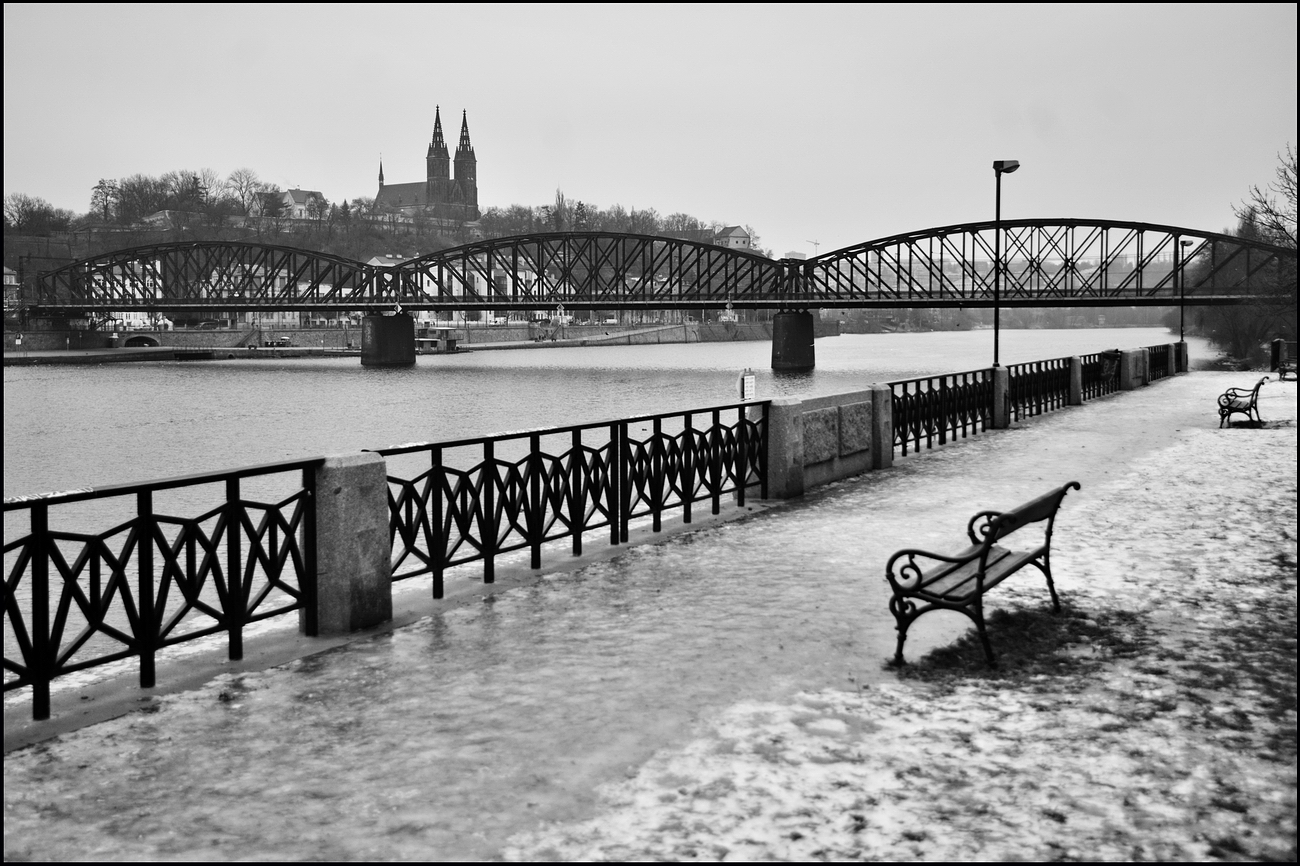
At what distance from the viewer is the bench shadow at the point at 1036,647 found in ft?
24.5

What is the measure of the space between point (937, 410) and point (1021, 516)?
14961 mm

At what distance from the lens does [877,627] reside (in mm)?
8609

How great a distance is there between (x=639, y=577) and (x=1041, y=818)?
5770 mm

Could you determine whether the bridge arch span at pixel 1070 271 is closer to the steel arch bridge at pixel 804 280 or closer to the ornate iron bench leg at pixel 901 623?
the steel arch bridge at pixel 804 280

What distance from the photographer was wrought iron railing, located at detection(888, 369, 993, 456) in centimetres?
2092

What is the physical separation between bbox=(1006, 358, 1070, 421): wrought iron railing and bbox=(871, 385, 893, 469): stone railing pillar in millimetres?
8428

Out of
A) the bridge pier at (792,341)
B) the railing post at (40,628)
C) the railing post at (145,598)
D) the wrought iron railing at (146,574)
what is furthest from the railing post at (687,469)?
the bridge pier at (792,341)

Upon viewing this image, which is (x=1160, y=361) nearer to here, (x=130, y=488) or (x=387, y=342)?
(x=130, y=488)

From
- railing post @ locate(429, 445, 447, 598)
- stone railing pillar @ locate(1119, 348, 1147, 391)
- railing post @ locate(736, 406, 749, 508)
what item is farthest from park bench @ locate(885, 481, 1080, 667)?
stone railing pillar @ locate(1119, 348, 1147, 391)

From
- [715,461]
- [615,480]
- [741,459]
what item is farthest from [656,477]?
[741,459]

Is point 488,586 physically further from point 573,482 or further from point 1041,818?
point 1041,818

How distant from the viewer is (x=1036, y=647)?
26.4 feet

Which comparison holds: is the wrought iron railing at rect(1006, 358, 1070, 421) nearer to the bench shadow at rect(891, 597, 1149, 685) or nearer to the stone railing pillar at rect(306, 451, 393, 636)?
the bench shadow at rect(891, 597, 1149, 685)

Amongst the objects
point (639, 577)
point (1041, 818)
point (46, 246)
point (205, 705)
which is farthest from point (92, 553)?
point (46, 246)
